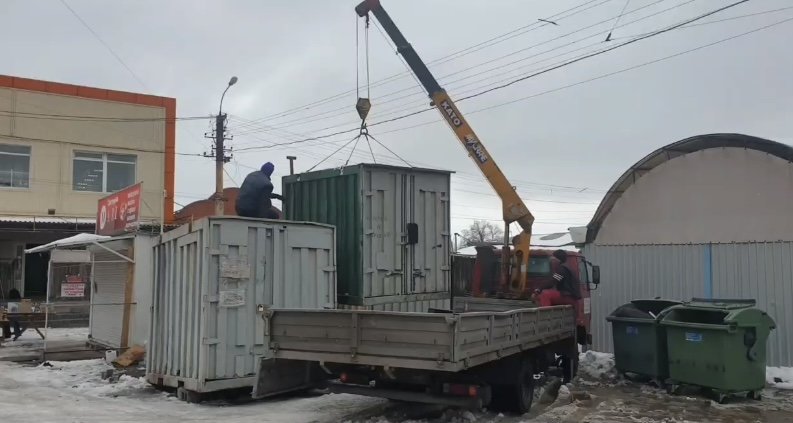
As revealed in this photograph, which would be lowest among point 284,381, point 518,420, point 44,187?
point 518,420

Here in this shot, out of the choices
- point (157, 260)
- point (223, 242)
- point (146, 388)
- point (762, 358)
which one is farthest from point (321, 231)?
point (762, 358)

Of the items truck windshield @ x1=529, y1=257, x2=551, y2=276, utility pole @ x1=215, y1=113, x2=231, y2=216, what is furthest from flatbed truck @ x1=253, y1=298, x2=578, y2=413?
utility pole @ x1=215, y1=113, x2=231, y2=216

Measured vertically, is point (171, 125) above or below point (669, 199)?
above

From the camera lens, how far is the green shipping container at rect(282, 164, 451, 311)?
33.4 feet

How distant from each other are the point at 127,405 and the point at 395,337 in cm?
455

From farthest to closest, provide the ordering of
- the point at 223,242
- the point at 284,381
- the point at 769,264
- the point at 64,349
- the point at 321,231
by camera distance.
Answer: the point at 64,349
the point at 769,264
the point at 321,231
the point at 223,242
the point at 284,381

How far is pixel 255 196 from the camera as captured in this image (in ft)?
33.4

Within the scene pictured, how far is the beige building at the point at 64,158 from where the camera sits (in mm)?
23328

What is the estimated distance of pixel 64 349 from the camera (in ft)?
48.7

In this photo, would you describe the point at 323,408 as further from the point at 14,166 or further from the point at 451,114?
the point at 14,166

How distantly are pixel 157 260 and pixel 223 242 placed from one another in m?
1.98

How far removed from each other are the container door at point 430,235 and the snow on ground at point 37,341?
28.5 feet

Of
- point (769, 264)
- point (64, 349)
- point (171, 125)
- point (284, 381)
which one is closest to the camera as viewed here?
point (284, 381)

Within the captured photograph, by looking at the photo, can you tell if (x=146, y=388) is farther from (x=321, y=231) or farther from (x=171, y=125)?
(x=171, y=125)
